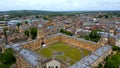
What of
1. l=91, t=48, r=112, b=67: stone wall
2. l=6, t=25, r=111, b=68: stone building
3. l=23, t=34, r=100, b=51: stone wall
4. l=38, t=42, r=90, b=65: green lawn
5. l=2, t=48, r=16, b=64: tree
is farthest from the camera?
l=23, t=34, r=100, b=51: stone wall

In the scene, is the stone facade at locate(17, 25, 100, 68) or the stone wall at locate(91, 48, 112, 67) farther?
the stone facade at locate(17, 25, 100, 68)

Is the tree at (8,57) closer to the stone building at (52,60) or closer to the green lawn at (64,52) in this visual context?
the stone building at (52,60)

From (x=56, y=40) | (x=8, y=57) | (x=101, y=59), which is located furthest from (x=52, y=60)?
(x=56, y=40)

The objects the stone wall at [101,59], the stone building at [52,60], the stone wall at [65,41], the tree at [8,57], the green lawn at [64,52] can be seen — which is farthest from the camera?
the stone wall at [65,41]

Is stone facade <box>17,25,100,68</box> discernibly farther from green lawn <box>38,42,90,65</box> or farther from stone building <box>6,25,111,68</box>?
green lawn <box>38,42,90,65</box>

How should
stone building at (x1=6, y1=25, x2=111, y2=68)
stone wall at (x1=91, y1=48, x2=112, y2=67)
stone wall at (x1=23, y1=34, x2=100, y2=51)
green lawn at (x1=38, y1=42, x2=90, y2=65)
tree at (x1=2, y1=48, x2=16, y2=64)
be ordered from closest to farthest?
stone building at (x1=6, y1=25, x2=111, y2=68)
stone wall at (x1=91, y1=48, x2=112, y2=67)
tree at (x1=2, y1=48, x2=16, y2=64)
green lawn at (x1=38, y1=42, x2=90, y2=65)
stone wall at (x1=23, y1=34, x2=100, y2=51)

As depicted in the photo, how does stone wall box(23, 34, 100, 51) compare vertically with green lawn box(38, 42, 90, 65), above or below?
above

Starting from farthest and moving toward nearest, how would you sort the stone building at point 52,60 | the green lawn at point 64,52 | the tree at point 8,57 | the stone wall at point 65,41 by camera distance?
the stone wall at point 65,41 < the green lawn at point 64,52 < the tree at point 8,57 < the stone building at point 52,60

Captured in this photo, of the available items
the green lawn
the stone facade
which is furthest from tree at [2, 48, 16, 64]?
the green lawn

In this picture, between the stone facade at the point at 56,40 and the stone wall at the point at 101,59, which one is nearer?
the stone wall at the point at 101,59

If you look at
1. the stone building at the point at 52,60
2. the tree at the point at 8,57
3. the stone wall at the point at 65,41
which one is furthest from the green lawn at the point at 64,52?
the tree at the point at 8,57

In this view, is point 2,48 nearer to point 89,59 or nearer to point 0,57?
point 0,57

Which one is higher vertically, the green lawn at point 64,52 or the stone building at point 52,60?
the stone building at point 52,60
